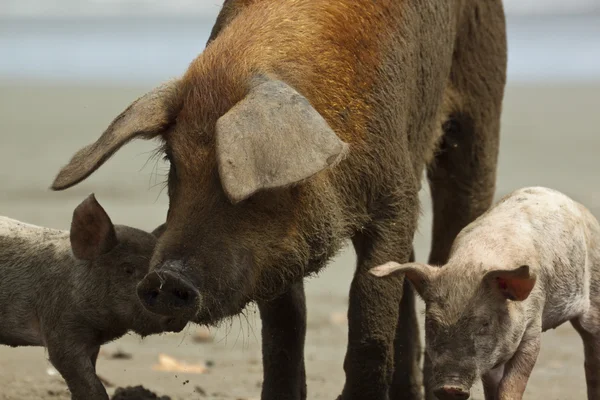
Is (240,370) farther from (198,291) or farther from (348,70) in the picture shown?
(198,291)

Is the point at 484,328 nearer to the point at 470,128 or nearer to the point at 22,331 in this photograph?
the point at 22,331

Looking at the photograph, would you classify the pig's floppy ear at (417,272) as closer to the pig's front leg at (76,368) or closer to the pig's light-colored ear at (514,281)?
the pig's light-colored ear at (514,281)

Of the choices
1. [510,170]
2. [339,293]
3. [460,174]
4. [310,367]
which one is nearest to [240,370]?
[310,367]

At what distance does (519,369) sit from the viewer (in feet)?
19.5

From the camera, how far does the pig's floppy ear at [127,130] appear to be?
584cm

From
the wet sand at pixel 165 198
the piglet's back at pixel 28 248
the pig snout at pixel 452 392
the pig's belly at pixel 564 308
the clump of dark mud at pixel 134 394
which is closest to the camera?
the pig snout at pixel 452 392

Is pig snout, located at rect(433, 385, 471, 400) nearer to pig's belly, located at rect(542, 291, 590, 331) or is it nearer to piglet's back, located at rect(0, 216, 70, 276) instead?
pig's belly, located at rect(542, 291, 590, 331)

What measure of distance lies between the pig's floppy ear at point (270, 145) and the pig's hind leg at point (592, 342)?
180 centimetres

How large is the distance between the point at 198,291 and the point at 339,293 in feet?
19.6

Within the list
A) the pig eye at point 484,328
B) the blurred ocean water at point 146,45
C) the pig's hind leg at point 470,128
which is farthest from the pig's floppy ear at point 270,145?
the blurred ocean water at point 146,45

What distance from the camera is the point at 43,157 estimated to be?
18.8m

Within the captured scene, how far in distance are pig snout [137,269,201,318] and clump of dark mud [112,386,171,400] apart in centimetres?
185

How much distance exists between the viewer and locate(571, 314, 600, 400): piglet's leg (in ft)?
21.9

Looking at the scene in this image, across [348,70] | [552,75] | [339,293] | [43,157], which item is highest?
[552,75]
